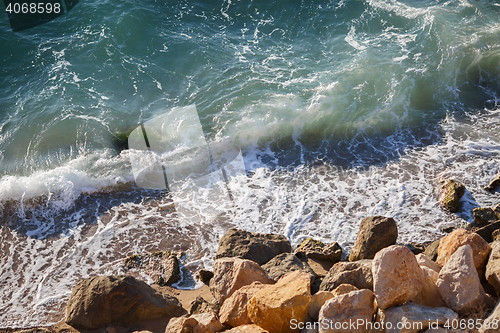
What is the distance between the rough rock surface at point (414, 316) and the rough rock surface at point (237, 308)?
1.61m

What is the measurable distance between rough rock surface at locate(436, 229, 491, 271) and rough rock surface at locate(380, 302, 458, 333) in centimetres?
121

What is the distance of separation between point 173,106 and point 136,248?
5.85 metres

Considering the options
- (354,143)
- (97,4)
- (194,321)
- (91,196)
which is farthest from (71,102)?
(194,321)

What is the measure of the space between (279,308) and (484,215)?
5.04 m

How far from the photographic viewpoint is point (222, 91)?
40.1 feet

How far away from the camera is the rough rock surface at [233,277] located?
5.14 metres

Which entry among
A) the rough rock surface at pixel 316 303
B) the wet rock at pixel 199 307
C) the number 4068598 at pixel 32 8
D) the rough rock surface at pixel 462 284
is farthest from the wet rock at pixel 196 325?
the number 4068598 at pixel 32 8

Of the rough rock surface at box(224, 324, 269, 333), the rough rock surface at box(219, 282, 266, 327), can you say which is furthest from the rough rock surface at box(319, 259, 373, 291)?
the rough rock surface at box(224, 324, 269, 333)

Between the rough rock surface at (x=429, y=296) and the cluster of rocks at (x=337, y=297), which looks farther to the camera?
the rough rock surface at (x=429, y=296)

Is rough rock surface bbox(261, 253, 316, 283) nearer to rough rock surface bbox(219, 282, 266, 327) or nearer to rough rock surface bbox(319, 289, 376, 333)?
rough rock surface bbox(219, 282, 266, 327)

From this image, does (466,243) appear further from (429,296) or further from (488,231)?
(488,231)

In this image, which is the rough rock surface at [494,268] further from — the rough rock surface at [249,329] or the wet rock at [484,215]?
the rough rock surface at [249,329]

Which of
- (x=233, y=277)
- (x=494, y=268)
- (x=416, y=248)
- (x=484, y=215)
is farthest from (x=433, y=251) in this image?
(x=233, y=277)

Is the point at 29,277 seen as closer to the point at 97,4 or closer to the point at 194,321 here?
the point at 194,321
